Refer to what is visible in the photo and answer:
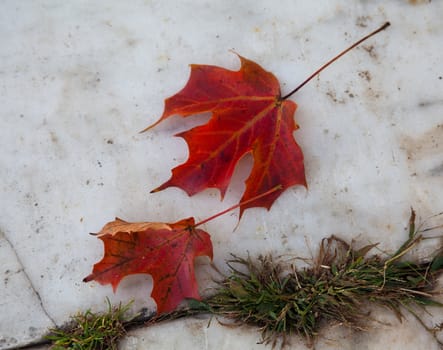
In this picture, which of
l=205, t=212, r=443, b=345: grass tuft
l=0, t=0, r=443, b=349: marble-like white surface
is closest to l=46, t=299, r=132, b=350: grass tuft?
l=0, t=0, r=443, b=349: marble-like white surface

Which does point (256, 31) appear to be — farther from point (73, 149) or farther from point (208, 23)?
point (73, 149)

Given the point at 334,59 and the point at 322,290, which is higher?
the point at 334,59

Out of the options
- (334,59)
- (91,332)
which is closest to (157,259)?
(91,332)

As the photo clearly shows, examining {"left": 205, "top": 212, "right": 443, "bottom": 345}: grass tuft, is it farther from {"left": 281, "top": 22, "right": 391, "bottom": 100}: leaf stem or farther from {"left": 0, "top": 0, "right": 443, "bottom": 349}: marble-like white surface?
{"left": 281, "top": 22, "right": 391, "bottom": 100}: leaf stem

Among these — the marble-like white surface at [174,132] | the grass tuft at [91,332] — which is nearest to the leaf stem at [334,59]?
the marble-like white surface at [174,132]

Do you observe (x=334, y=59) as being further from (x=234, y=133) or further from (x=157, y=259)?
(x=157, y=259)

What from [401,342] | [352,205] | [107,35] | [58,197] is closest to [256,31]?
[107,35]

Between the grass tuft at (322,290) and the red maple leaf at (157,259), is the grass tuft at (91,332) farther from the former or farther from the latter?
the grass tuft at (322,290)
